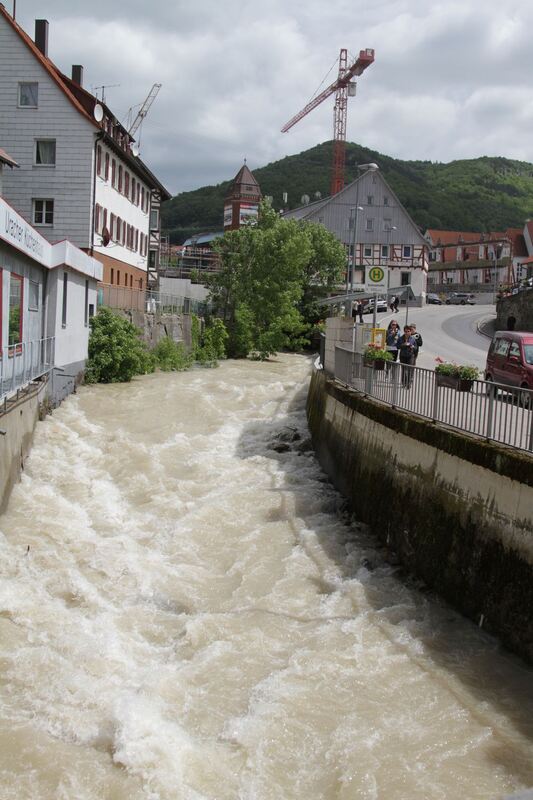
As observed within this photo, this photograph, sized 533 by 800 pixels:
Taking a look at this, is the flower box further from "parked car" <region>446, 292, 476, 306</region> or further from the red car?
"parked car" <region>446, 292, 476, 306</region>

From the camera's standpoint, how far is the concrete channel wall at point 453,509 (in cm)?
995

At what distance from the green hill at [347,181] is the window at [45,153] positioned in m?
106

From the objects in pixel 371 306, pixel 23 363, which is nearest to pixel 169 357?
pixel 23 363

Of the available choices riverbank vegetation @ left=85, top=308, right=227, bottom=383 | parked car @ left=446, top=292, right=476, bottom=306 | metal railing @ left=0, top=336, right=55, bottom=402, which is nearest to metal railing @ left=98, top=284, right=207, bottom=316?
riverbank vegetation @ left=85, top=308, right=227, bottom=383

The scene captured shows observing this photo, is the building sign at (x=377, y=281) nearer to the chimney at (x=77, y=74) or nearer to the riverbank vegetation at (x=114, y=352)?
the riverbank vegetation at (x=114, y=352)

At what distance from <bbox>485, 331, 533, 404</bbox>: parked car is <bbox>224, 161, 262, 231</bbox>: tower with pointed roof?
98741 mm

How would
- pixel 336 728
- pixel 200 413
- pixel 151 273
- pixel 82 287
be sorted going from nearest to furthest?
1. pixel 336 728
2. pixel 200 413
3. pixel 82 287
4. pixel 151 273

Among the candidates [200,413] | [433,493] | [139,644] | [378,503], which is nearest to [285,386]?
[200,413]

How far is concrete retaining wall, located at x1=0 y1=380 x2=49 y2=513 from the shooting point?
1354 centimetres

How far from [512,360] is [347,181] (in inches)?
6012

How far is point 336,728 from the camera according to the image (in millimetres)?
8016

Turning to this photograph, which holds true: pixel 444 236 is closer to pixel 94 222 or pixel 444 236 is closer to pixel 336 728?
pixel 94 222

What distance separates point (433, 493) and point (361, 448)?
13.0ft

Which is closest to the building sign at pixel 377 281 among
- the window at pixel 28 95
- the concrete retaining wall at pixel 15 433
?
the concrete retaining wall at pixel 15 433
